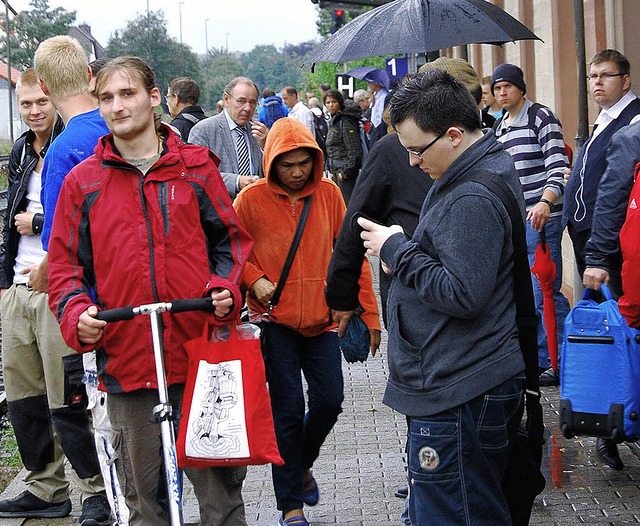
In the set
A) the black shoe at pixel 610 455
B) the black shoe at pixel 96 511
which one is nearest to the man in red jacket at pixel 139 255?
the black shoe at pixel 96 511

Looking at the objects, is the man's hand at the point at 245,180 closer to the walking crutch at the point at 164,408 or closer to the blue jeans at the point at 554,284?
the blue jeans at the point at 554,284

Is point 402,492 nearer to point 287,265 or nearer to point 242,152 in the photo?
point 287,265

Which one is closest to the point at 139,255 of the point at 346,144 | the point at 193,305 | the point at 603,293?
the point at 193,305

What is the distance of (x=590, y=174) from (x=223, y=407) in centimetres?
352

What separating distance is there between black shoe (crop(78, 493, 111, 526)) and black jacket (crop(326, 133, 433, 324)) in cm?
169

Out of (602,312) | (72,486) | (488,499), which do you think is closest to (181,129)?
(72,486)

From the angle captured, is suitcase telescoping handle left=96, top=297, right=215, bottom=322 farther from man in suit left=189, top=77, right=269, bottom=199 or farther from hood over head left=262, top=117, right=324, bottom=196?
man in suit left=189, top=77, right=269, bottom=199

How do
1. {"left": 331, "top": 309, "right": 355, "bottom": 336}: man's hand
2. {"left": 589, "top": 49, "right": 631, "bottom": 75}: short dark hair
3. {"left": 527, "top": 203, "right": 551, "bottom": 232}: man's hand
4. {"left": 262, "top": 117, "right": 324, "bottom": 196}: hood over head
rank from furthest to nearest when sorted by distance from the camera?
1. {"left": 527, "top": 203, "right": 551, "bottom": 232}: man's hand
2. {"left": 589, "top": 49, "right": 631, "bottom": 75}: short dark hair
3. {"left": 262, "top": 117, "right": 324, "bottom": 196}: hood over head
4. {"left": 331, "top": 309, "right": 355, "bottom": 336}: man's hand

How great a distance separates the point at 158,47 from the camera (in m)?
66.4

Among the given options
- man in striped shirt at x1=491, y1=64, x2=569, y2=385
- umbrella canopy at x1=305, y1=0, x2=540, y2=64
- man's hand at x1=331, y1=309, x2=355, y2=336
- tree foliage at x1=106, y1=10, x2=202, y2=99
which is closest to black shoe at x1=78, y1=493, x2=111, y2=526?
man's hand at x1=331, y1=309, x2=355, y2=336

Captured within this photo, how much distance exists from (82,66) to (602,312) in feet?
8.80

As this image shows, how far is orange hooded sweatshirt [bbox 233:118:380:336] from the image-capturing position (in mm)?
5441

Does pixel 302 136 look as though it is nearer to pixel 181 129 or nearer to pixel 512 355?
pixel 512 355

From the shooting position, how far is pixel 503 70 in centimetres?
820
